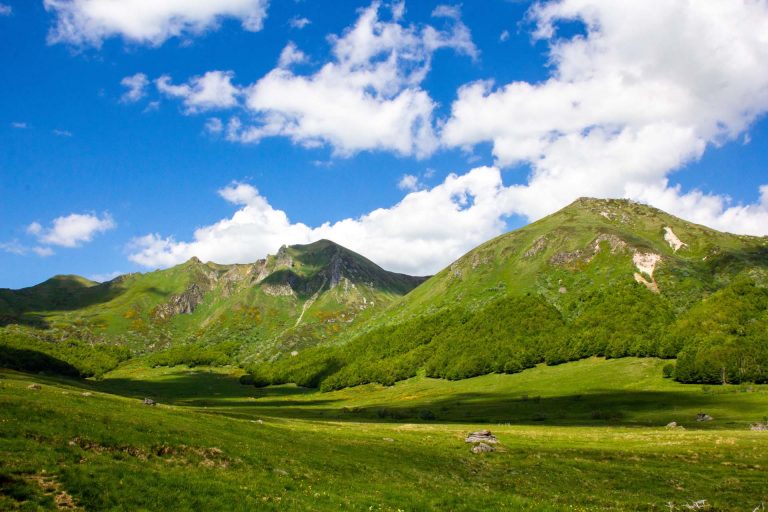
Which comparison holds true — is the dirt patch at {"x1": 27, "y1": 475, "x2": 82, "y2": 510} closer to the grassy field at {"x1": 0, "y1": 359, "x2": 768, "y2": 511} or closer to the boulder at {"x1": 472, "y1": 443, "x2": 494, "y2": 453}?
the grassy field at {"x1": 0, "y1": 359, "x2": 768, "y2": 511}

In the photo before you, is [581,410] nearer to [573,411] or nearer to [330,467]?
[573,411]

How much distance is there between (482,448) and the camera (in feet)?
204

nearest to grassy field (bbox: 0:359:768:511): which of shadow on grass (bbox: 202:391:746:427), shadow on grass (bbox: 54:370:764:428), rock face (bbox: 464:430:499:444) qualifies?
rock face (bbox: 464:430:499:444)

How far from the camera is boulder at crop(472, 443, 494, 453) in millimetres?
61562

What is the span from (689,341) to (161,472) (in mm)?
201971

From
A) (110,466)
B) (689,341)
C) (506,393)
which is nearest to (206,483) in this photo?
(110,466)

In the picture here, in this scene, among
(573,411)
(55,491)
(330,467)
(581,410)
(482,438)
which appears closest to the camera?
(55,491)

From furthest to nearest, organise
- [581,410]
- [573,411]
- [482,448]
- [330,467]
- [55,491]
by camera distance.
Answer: [573,411], [581,410], [482,448], [330,467], [55,491]

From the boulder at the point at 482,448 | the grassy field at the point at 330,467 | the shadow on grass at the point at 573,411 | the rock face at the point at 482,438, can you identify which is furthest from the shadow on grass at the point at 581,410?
the boulder at the point at 482,448

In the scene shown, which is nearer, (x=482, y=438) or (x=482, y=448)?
(x=482, y=448)

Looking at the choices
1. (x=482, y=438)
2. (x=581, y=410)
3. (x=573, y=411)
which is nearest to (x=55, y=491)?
(x=482, y=438)

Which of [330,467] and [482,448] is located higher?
[330,467]

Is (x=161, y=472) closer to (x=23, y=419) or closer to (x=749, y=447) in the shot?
(x=23, y=419)

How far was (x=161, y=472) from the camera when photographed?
29406 millimetres
